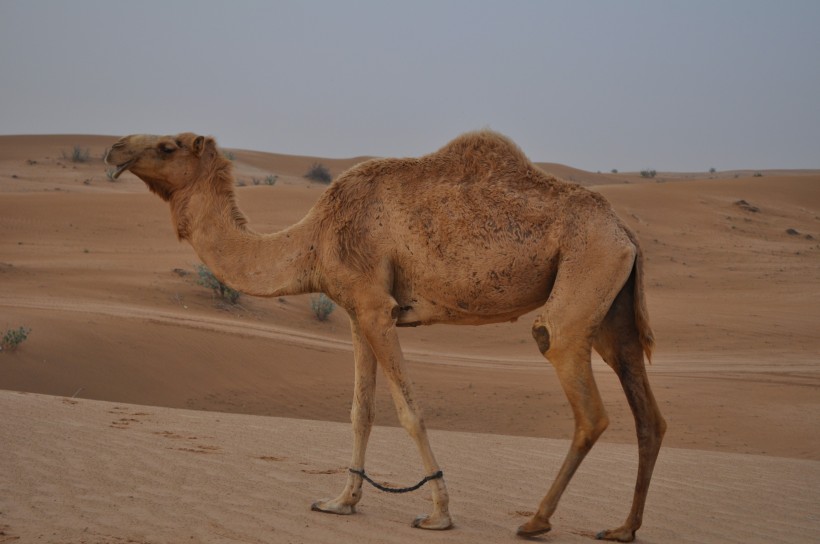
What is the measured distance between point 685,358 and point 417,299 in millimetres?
Answer: 13844

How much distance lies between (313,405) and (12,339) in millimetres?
4453

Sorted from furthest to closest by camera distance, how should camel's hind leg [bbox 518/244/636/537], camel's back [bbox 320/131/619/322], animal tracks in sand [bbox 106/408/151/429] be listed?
animal tracks in sand [bbox 106/408/151/429], camel's back [bbox 320/131/619/322], camel's hind leg [bbox 518/244/636/537]

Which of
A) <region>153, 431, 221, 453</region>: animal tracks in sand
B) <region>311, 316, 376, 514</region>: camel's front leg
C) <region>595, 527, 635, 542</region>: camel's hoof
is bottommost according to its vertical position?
<region>153, 431, 221, 453</region>: animal tracks in sand

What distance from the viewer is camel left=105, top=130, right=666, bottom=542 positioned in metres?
6.16

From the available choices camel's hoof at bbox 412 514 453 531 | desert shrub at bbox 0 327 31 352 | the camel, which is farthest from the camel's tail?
desert shrub at bbox 0 327 31 352

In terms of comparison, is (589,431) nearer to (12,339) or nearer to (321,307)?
(12,339)

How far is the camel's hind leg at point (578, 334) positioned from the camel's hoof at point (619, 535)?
54 cm

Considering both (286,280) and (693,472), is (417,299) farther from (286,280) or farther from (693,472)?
(693,472)

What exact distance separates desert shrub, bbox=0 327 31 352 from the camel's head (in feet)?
25.3

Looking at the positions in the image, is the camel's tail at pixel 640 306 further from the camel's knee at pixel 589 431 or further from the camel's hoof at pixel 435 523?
the camel's hoof at pixel 435 523

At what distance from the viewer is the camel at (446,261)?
6.16 metres

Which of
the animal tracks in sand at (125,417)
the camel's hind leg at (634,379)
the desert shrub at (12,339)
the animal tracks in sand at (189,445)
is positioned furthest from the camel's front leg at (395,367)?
the desert shrub at (12,339)

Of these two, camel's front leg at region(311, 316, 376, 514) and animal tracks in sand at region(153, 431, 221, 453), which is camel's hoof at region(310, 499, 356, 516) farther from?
animal tracks in sand at region(153, 431, 221, 453)

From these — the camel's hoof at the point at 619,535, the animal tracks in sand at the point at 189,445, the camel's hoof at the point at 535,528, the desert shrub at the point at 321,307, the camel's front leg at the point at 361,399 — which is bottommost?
the desert shrub at the point at 321,307
